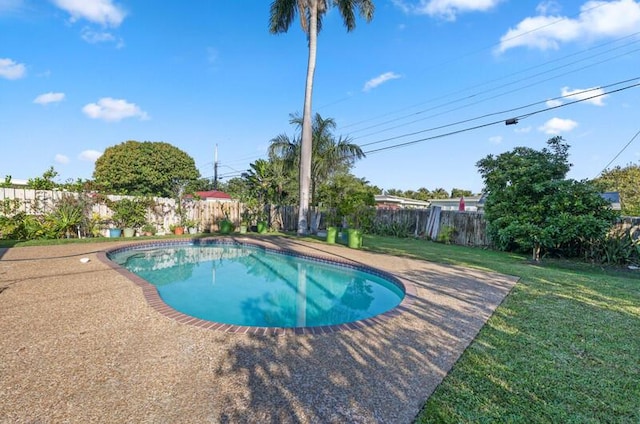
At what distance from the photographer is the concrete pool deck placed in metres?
2.11

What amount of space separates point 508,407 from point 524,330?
1.81 metres

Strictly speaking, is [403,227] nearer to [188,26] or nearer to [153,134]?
[188,26]

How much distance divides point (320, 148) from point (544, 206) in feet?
33.6

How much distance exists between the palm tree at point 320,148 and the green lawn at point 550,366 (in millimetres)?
12155

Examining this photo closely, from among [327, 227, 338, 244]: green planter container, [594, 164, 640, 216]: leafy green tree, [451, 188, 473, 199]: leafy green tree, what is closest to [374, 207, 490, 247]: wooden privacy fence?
[327, 227, 338, 244]: green planter container

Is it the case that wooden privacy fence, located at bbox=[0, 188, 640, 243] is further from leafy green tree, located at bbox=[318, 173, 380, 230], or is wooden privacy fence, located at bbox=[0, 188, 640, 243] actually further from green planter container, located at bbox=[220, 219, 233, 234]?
leafy green tree, located at bbox=[318, 173, 380, 230]

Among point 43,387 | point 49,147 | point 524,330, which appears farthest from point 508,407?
point 49,147

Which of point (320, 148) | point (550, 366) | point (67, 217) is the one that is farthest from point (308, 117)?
point (550, 366)

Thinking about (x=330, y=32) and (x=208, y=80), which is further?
(x=208, y=80)

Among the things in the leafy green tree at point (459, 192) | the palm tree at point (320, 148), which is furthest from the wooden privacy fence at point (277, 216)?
the leafy green tree at point (459, 192)

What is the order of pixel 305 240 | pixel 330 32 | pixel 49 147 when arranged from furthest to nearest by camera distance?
pixel 49 147 < pixel 330 32 < pixel 305 240

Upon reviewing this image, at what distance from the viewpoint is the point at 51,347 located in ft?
9.73

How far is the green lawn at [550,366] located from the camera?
2182mm

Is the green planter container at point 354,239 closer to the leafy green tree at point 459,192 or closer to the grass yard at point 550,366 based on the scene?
the grass yard at point 550,366
